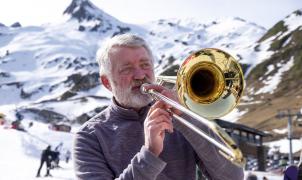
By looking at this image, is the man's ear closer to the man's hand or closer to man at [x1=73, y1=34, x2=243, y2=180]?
man at [x1=73, y1=34, x2=243, y2=180]

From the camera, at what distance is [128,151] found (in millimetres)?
3316

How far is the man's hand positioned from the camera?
2.89m

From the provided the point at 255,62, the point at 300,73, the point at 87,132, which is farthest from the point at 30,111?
the point at 87,132

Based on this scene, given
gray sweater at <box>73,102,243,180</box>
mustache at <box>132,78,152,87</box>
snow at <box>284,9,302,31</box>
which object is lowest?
snow at <box>284,9,302,31</box>

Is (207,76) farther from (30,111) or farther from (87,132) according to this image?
(30,111)

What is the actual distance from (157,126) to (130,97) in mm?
511

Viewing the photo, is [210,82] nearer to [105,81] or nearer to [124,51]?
[124,51]

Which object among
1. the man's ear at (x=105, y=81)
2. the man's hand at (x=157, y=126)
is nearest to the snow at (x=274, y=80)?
the man's ear at (x=105, y=81)

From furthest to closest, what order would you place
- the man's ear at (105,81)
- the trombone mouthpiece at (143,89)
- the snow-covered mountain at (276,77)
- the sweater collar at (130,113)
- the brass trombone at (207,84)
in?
the snow-covered mountain at (276,77) → the man's ear at (105,81) → the sweater collar at (130,113) → the trombone mouthpiece at (143,89) → the brass trombone at (207,84)

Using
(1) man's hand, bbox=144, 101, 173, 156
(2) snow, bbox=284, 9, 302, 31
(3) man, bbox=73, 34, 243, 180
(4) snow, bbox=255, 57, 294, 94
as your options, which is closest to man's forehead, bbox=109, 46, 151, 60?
(3) man, bbox=73, 34, 243, 180

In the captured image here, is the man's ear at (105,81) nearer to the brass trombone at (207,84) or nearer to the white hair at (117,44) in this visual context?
the white hair at (117,44)

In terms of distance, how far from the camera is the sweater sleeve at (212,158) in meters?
3.04

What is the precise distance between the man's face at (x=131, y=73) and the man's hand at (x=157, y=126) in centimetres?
35

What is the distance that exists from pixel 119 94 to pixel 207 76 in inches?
22.4
